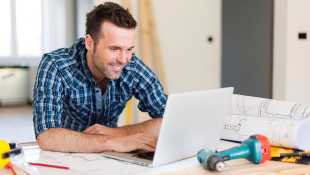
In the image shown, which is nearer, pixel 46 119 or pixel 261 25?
pixel 46 119

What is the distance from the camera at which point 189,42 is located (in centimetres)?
383

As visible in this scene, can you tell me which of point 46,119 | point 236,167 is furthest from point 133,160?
point 46,119

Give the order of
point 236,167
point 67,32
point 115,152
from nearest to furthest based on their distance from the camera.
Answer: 1. point 236,167
2. point 115,152
3. point 67,32

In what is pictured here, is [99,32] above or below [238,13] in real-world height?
below

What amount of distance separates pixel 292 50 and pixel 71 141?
2.96 m

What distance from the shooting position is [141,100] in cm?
168

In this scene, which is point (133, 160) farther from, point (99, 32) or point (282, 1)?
point (282, 1)

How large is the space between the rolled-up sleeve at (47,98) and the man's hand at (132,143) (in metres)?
0.30

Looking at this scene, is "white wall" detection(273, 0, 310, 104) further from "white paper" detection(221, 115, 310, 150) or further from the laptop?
the laptop

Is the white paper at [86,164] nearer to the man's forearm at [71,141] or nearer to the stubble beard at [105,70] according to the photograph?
the man's forearm at [71,141]

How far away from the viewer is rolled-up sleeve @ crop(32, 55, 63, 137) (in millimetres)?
1270

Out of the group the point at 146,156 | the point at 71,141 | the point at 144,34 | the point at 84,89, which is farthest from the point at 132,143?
the point at 144,34

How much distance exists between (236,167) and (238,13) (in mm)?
3469

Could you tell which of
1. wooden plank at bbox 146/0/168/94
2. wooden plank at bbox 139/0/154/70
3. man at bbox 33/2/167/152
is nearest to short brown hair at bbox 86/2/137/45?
man at bbox 33/2/167/152
